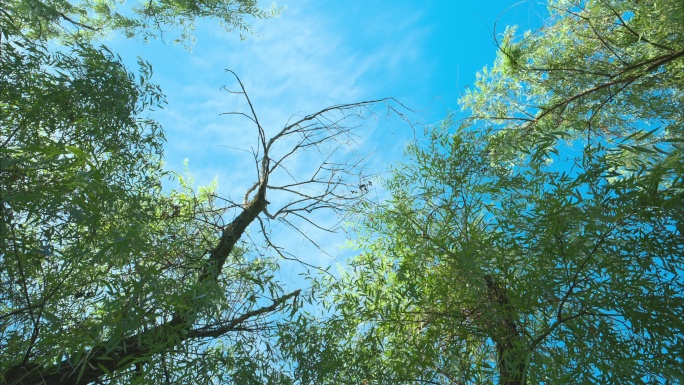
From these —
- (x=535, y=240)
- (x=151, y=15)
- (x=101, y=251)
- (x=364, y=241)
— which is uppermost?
(x=151, y=15)

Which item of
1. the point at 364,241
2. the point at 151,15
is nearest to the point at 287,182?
the point at 364,241

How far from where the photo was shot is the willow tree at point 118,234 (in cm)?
225

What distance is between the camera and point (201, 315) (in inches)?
103

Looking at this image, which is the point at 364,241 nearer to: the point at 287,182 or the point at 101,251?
the point at 287,182

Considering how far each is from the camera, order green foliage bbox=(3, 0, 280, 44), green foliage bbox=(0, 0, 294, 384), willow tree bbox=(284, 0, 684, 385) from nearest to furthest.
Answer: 1. green foliage bbox=(0, 0, 294, 384)
2. willow tree bbox=(284, 0, 684, 385)
3. green foliage bbox=(3, 0, 280, 44)

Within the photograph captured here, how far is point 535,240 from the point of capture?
280 centimetres

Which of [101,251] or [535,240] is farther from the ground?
[535,240]

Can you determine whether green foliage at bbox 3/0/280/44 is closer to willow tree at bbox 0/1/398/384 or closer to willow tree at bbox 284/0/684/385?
willow tree at bbox 0/1/398/384

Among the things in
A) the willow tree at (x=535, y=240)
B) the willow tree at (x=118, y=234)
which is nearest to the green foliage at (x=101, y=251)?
the willow tree at (x=118, y=234)

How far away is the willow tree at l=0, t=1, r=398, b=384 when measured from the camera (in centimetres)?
225

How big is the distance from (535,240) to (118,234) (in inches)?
84.7

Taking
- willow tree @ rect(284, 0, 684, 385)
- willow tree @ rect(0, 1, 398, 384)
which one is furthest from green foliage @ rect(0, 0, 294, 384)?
willow tree @ rect(284, 0, 684, 385)

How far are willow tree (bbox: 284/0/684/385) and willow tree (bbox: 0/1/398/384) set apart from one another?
493mm

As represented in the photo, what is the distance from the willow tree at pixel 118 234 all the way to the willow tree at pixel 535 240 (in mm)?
493
